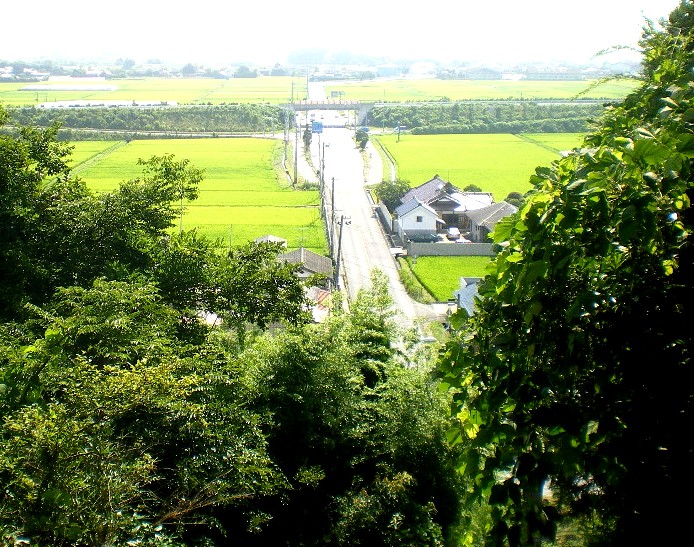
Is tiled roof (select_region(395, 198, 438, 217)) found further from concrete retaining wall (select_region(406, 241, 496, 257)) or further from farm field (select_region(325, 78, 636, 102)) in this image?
farm field (select_region(325, 78, 636, 102))

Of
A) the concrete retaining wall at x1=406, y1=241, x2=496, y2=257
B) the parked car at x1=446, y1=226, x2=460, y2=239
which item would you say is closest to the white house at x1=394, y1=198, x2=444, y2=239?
the parked car at x1=446, y1=226, x2=460, y2=239

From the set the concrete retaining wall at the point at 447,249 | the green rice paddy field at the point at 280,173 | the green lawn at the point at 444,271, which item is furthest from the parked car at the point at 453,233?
the green rice paddy field at the point at 280,173

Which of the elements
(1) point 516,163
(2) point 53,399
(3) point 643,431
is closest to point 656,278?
(3) point 643,431

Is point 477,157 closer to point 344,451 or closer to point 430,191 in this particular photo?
point 430,191

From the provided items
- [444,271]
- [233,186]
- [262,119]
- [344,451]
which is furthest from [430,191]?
[262,119]

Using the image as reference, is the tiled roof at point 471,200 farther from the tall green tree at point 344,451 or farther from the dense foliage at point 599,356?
the dense foliage at point 599,356

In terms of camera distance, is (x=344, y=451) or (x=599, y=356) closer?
(x=599, y=356)
